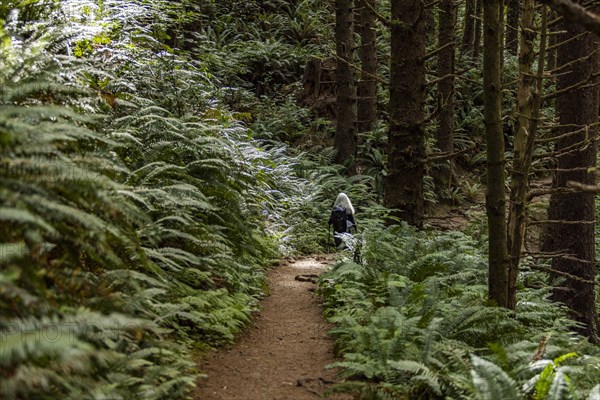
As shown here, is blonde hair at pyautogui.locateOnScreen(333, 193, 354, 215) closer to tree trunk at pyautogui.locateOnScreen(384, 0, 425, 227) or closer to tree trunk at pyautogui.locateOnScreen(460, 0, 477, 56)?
→ tree trunk at pyautogui.locateOnScreen(384, 0, 425, 227)

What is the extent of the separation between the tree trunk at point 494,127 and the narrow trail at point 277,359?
72.7 inches

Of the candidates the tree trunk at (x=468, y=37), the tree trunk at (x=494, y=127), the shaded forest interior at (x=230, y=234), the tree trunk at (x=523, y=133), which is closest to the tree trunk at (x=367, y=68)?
the shaded forest interior at (x=230, y=234)

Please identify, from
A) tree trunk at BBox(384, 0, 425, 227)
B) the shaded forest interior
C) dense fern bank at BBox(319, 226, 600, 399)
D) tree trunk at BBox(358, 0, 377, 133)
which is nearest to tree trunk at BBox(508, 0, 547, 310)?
the shaded forest interior

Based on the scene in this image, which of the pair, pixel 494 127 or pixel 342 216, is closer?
pixel 494 127

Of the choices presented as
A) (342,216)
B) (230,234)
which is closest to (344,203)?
(342,216)

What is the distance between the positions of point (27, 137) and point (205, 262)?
269 centimetres

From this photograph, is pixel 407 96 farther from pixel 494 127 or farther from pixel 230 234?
pixel 230 234

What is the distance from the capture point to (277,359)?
476 cm

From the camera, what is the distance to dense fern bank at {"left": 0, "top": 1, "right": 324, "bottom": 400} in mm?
2564

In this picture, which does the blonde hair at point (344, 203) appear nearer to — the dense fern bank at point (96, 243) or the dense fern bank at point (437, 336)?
the dense fern bank at point (437, 336)

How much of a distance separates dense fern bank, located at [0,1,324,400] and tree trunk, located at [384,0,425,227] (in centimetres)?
241

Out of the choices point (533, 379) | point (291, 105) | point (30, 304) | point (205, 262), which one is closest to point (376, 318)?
point (533, 379)

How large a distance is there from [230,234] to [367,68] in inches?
442

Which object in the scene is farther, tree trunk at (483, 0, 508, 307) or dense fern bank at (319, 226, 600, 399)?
tree trunk at (483, 0, 508, 307)
